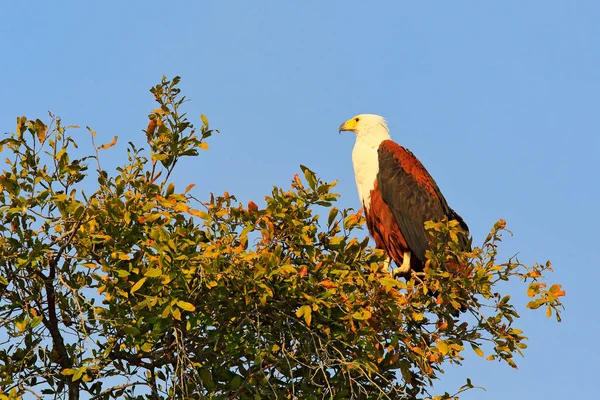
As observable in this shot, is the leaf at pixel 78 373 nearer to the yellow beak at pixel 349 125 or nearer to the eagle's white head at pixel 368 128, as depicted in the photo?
the eagle's white head at pixel 368 128

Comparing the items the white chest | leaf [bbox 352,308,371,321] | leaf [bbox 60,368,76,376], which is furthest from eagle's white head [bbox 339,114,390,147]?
leaf [bbox 60,368,76,376]

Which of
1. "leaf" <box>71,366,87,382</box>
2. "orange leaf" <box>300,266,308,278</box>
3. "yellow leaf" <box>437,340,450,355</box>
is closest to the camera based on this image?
"leaf" <box>71,366,87,382</box>

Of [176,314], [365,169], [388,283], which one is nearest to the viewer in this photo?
[176,314]

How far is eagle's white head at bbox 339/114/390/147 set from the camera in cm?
822

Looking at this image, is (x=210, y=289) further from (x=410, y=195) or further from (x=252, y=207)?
(x=410, y=195)

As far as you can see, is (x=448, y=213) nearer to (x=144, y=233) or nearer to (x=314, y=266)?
(x=314, y=266)

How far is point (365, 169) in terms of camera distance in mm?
7781

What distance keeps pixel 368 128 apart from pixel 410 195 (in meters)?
1.07

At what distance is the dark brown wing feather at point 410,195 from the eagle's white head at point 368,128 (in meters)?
0.29

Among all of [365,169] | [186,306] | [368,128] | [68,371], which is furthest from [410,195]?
[68,371]

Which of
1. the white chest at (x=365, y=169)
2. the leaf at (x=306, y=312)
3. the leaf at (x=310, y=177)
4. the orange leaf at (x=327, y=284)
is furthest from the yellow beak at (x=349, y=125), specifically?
the leaf at (x=306, y=312)

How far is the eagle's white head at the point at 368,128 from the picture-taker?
27.0 ft

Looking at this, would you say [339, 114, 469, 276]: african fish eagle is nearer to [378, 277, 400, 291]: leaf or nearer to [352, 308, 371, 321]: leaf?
[378, 277, 400, 291]: leaf

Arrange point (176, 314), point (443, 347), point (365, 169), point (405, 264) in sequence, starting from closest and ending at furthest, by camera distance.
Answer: point (176, 314) < point (443, 347) < point (405, 264) < point (365, 169)
